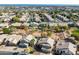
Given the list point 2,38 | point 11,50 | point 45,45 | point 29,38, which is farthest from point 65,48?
point 2,38

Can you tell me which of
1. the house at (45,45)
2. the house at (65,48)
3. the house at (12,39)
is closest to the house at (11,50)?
the house at (12,39)

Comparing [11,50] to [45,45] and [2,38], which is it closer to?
[2,38]

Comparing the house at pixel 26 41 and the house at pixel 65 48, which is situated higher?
the house at pixel 26 41

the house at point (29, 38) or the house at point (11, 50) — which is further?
the house at point (29, 38)

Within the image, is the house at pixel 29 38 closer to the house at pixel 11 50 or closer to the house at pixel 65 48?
the house at pixel 11 50
